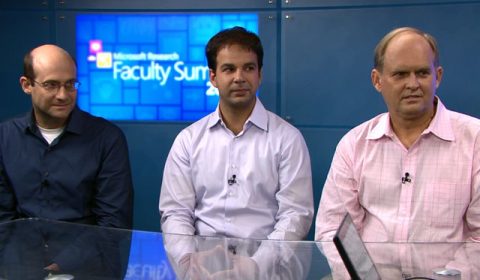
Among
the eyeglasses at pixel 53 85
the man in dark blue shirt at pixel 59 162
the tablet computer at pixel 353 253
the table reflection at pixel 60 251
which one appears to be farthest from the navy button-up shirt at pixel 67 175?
the tablet computer at pixel 353 253

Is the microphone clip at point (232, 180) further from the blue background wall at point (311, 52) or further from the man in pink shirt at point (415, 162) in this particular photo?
the blue background wall at point (311, 52)

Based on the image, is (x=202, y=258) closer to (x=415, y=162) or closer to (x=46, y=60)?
(x=415, y=162)

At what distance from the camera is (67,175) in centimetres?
296

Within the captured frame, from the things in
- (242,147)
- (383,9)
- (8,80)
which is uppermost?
(383,9)

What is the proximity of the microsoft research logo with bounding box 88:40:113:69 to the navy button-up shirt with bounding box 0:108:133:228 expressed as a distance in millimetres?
1013

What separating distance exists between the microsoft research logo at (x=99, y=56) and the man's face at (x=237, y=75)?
1237mm

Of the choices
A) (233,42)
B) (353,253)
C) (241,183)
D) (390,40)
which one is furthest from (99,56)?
(353,253)

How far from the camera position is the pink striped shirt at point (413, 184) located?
2416 mm

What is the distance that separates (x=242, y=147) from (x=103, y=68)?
140 cm

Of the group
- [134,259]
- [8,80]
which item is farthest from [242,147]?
[8,80]

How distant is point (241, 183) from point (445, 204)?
3.04 ft

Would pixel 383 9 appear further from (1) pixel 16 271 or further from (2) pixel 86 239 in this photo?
(1) pixel 16 271

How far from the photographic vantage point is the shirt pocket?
2410 mm

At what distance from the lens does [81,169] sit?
2.97 meters
